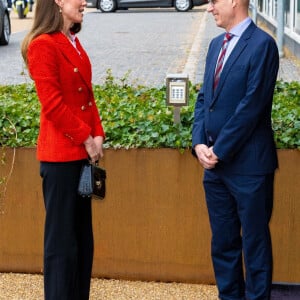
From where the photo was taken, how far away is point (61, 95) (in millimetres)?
3910

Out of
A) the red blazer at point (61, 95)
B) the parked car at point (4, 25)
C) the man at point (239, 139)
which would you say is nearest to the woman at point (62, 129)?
the red blazer at point (61, 95)

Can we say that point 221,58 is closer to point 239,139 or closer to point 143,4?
point 239,139

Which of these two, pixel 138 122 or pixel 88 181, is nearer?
pixel 88 181

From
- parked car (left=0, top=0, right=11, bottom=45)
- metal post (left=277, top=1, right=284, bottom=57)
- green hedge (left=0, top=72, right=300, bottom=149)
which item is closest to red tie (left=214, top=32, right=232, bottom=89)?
green hedge (left=0, top=72, right=300, bottom=149)

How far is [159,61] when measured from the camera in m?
16.5

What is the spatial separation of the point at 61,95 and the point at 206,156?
78cm

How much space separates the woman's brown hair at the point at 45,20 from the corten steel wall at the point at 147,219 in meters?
1.23

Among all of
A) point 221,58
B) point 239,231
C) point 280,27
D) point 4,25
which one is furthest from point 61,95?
point 4,25

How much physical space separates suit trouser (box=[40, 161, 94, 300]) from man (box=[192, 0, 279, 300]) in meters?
0.65

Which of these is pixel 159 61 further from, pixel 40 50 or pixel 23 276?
pixel 40 50

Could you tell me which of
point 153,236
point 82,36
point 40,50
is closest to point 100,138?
point 40,50

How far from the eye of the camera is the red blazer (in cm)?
387

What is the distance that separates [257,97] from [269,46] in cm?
25

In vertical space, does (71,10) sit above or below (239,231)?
above
